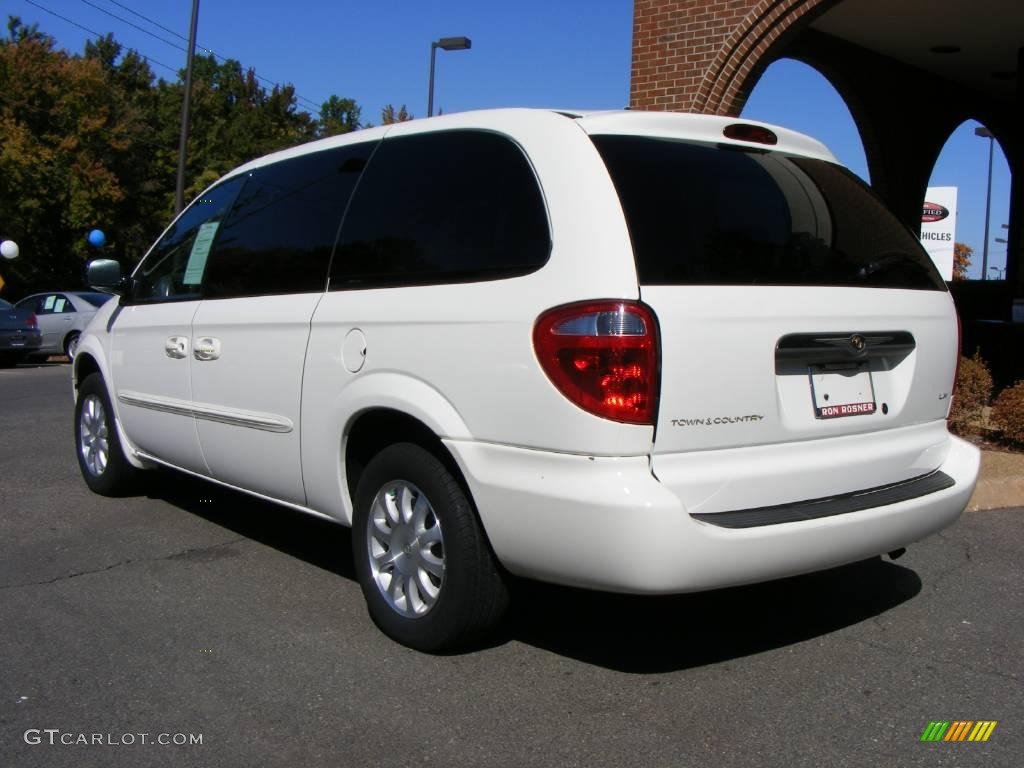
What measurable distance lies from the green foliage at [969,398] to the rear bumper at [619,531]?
212 inches

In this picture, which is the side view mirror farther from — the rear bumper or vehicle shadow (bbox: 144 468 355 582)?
the rear bumper

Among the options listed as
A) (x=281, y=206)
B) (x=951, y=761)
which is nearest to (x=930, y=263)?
(x=951, y=761)

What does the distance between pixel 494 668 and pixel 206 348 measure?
2.13 metres

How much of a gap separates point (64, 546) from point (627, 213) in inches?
140

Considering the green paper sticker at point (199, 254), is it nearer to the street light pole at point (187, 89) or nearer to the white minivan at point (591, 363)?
the white minivan at point (591, 363)

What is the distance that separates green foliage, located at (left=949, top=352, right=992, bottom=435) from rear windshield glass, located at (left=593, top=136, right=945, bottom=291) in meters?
4.80

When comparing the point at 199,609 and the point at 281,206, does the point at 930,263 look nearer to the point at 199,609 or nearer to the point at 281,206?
the point at 281,206

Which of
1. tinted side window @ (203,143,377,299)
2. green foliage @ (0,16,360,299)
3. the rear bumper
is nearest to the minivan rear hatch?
the rear bumper

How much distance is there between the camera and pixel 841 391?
3.58 meters

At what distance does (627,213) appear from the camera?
10.8ft

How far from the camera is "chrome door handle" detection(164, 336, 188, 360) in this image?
503 centimetres

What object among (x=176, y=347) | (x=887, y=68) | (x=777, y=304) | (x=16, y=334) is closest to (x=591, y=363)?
(x=777, y=304)

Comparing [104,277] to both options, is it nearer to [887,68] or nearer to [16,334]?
[887,68]

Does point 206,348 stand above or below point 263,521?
above
